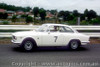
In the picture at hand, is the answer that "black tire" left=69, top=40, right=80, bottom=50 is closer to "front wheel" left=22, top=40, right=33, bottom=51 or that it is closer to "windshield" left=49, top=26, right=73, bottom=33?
"windshield" left=49, top=26, right=73, bottom=33

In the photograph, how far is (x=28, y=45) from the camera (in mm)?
10133

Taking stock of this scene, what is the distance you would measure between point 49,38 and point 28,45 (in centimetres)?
107

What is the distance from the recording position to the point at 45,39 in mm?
10297

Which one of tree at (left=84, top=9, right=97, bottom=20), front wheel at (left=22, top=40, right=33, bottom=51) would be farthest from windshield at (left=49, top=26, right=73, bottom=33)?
tree at (left=84, top=9, right=97, bottom=20)

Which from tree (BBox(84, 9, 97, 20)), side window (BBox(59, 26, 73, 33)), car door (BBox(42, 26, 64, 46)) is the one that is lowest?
car door (BBox(42, 26, 64, 46))

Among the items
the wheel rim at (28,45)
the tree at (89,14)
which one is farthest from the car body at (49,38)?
the tree at (89,14)

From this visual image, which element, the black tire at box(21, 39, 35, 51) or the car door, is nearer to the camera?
the black tire at box(21, 39, 35, 51)

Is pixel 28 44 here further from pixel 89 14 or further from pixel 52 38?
pixel 89 14

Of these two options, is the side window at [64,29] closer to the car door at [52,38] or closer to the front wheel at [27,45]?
the car door at [52,38]

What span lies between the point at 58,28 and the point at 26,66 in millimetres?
4301

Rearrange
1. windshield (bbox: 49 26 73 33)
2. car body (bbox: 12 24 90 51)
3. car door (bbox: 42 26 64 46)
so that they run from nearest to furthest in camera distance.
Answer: car body (bbox: 12 24 90 51) → car door (bbox: 42 26 64 46) → windshield (bbox: 49 26 73 33)

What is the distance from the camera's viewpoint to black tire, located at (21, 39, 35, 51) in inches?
395

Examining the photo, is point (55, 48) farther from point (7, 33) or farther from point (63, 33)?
point (7, 33)

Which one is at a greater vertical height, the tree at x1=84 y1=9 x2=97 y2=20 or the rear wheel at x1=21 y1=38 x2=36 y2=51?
the tree at x1=84 y1=9 x2=97 y2=20
